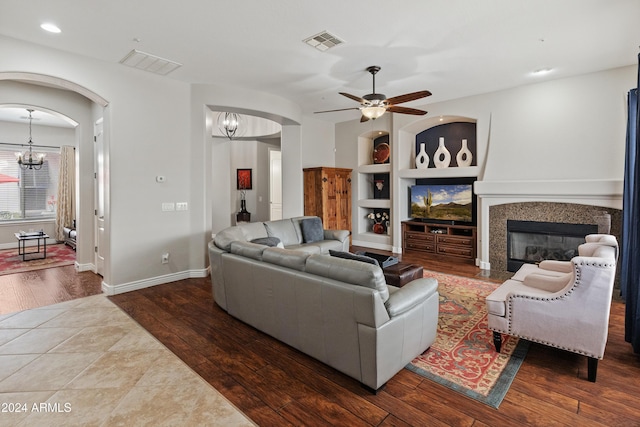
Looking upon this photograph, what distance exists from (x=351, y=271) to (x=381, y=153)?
19.5 ft

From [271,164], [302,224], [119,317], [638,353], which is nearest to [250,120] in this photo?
[271,164]

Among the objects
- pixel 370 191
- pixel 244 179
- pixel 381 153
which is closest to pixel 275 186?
pixel 244 179

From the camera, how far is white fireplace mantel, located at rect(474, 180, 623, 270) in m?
4.52

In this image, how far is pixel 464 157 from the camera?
6215 mm

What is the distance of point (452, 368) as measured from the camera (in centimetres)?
255

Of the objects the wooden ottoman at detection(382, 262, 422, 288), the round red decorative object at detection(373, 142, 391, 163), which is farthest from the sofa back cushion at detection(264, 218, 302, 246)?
the round red decorative object at detection(373, 142, 391, 163)

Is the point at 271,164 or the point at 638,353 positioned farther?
the point at 271,164

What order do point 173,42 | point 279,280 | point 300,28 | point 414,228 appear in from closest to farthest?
point 279,280 → point 300,28 → point 173,42 → point 414,228

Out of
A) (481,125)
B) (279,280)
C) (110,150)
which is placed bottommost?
(279,280)

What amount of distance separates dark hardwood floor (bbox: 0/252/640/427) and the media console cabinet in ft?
9.36

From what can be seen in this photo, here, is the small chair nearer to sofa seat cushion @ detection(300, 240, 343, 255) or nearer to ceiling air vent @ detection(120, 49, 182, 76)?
sofa seat cushion @ detection(300, 240, 343, 255)

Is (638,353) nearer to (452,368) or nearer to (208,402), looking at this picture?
(452,368)

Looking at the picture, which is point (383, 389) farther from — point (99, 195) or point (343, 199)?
point (343, 199)

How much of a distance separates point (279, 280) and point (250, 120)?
7.17 m
